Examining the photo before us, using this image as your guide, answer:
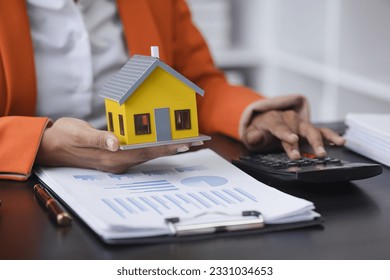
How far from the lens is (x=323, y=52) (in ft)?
7.31

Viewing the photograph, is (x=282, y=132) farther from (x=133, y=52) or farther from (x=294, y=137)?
(x=133, y=52)

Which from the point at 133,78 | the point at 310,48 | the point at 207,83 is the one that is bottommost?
the point at 310,48

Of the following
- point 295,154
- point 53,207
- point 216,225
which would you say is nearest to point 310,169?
point 295,154

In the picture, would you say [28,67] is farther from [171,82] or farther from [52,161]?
[171,82]

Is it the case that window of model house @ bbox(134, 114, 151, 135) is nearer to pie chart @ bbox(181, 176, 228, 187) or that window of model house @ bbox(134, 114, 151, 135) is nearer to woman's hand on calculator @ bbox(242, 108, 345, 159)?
pie chart @ bbox(181, 176, 228, 187)

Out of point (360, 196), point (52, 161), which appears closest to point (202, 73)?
point (52, 161)

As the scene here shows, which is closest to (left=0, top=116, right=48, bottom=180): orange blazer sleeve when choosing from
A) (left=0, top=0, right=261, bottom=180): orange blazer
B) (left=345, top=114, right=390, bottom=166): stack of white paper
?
(left=0, top=0, right=261, bottom=180): orange blazer

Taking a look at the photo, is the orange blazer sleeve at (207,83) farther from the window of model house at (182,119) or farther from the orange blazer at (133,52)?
the window of model house at (182,119)

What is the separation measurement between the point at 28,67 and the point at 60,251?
0.52 m

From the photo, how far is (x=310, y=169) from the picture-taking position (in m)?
0.79

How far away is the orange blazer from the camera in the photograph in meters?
0.87

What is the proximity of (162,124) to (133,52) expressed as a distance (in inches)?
17.2

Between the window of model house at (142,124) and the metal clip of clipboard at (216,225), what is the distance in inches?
6.3

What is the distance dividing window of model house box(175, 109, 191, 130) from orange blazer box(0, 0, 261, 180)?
0.67 ft
